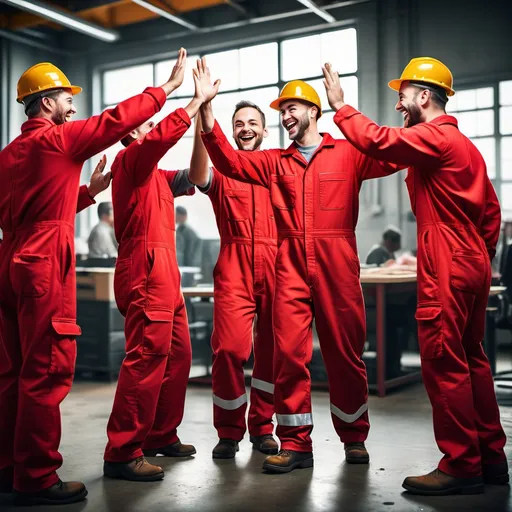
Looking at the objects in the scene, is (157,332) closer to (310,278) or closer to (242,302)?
(242,302)

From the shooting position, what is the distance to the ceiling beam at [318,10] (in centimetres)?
952

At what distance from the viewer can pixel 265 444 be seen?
11.6 feet

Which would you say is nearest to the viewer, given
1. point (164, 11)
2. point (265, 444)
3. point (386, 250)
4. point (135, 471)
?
point (135, 471)

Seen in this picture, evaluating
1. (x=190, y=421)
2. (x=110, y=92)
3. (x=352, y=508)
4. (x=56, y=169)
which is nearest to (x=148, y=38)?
(x=110, y=92)

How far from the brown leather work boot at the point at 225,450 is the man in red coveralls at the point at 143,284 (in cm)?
43

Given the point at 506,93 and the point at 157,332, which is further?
the point at 506,93

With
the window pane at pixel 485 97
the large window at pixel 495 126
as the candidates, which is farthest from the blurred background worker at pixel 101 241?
the window pane at pixel 485 97

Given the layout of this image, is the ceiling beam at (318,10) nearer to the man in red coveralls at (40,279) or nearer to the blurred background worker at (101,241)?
the blurred background worker at (101,241)

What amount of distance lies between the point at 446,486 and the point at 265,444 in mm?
1029

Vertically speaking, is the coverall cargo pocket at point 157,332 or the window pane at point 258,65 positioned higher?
the window pane at point 258,65

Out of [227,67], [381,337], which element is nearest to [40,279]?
[381,337]

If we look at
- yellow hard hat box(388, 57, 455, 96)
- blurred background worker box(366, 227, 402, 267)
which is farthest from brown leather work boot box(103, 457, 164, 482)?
blurred background worker box(366, 227, 402, 267)

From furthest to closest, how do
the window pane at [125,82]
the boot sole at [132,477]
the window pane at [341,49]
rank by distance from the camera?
the window pane at [125,82] → the window pane at [341,49] → the boot sole at [132,477]

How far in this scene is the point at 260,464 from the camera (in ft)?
10.8
